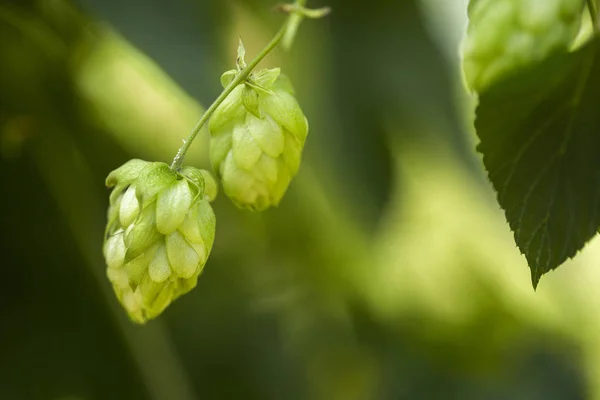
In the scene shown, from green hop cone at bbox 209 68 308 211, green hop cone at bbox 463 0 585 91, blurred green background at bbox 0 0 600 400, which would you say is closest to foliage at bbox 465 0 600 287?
green hop cone at bbox 463 0 585 91

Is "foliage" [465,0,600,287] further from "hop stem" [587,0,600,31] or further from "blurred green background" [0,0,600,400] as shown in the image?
"blurred green background" [0,0,600,400]

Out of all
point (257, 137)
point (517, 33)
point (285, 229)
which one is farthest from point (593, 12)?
point (285, 229)

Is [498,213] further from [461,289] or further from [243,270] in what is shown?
[243,270]

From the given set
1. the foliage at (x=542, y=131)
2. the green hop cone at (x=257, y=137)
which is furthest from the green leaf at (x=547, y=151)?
the green hop cone at (x=257, y=137)

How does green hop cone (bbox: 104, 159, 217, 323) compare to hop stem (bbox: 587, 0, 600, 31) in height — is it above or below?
below

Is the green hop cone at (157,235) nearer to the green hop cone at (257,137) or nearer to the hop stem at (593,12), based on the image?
the green hop cone at (257,137)

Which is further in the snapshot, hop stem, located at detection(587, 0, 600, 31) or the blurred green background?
the blurred green background
